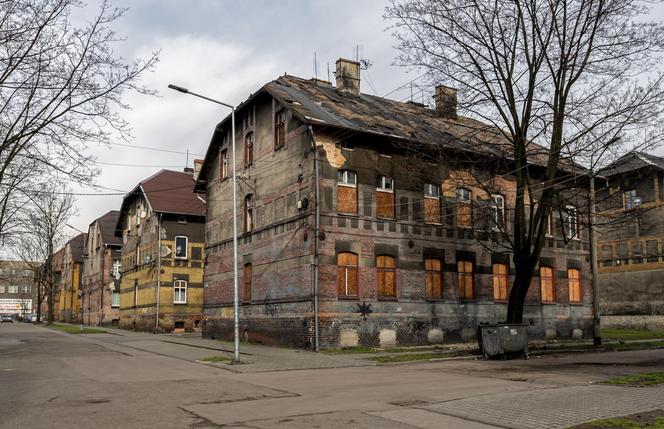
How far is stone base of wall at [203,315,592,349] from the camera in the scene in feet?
78.4

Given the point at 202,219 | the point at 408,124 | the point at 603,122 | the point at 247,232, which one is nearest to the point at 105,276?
the point at 202,219

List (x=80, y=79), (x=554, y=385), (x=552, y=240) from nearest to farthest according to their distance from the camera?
(x=554, y=385)
(x=80, y=79)
(x=552, y=240)

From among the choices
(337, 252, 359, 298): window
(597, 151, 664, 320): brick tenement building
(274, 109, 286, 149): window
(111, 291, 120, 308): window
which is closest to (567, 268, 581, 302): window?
(597, 151, 664, 320): brick tenement building

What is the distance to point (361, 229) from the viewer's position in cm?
2534

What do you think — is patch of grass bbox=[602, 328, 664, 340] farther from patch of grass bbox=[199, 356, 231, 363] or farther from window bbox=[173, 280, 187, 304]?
window bbox=[173, 280, 187, 304]

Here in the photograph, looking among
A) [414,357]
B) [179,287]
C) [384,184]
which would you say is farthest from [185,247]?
[414,357]

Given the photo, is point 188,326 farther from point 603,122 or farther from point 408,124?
point 603,122

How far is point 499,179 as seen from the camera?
30.5 meters

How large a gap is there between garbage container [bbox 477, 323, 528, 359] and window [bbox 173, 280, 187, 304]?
26.6 metres

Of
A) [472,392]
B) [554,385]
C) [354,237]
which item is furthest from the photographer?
[354,237]

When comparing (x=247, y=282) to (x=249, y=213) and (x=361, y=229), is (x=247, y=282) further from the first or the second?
(x=361, y=229)

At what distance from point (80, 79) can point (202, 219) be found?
29.0m

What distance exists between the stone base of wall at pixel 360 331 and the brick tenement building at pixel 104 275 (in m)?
31.0

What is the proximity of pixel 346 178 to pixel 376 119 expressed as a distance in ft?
13.3
